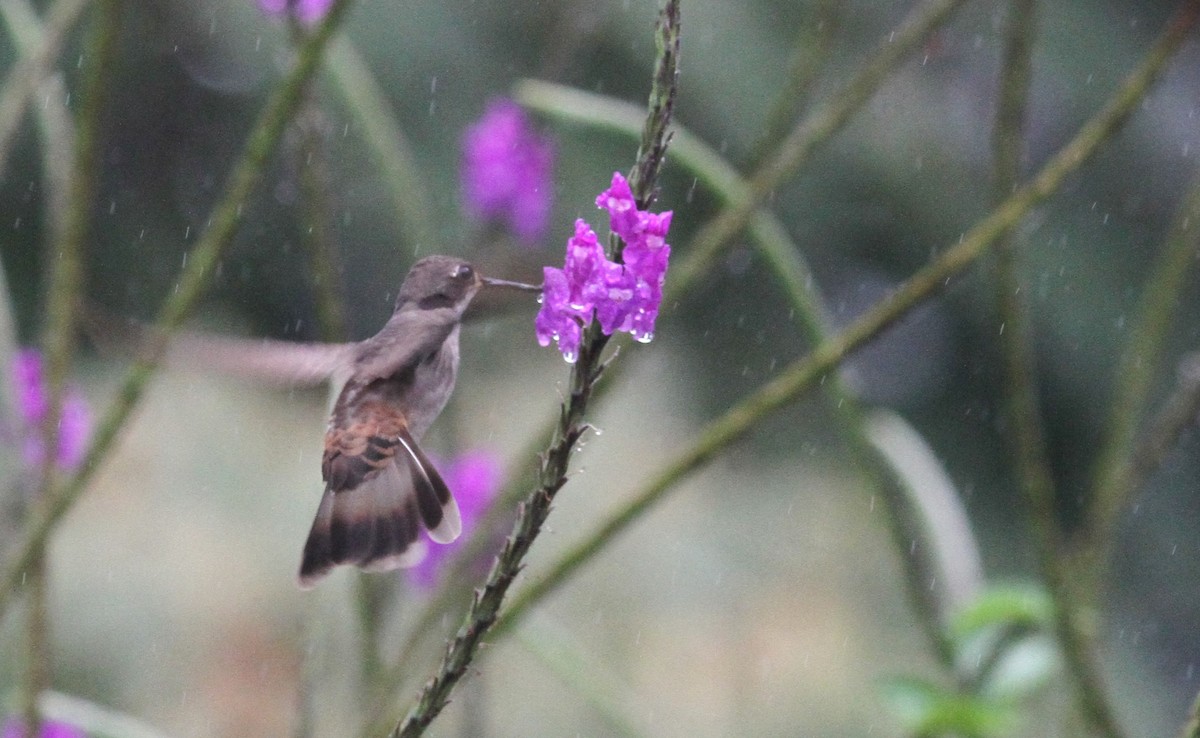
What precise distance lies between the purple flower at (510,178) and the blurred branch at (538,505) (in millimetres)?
1454

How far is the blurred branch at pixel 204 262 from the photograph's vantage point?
162 centimetres

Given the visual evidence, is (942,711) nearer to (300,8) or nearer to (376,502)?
(376,502)

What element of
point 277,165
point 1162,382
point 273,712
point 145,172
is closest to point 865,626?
point 1162,382

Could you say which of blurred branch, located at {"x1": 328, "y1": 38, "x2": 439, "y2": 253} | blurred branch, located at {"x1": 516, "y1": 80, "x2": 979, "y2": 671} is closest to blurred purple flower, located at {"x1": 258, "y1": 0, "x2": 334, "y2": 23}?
blurred branch, located at {"x1": 328, "y1": 38, "x2": 439, "y2": 253}

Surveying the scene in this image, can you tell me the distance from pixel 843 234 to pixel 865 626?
1.25m

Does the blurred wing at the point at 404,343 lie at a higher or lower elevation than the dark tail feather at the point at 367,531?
higher

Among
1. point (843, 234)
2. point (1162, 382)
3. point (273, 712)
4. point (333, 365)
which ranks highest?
point (843, 234)

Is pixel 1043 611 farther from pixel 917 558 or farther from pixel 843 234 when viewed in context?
pixel 843 234

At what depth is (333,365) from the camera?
1376mm

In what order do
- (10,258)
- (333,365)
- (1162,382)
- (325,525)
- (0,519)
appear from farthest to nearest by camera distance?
(10,258) → (1162,382) → (0,519) → (333,365) → (325,525)

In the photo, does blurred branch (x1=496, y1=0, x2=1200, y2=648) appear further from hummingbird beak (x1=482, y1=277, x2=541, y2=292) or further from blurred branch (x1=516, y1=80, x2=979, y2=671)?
hummingbird beak (x1=482, y1=277, x2=541, y2=292)

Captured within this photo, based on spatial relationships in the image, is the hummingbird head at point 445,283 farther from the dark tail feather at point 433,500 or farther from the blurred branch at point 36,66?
the blurred branch at point 36,66

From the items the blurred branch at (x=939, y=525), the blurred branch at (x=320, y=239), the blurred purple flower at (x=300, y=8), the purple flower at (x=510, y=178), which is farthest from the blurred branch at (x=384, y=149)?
the blurred branch at (x=939, y=525)

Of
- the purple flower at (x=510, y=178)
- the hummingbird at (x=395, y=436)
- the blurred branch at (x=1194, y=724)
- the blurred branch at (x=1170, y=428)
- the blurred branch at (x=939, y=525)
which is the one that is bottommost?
the blurred branch at (x=1194, y=724)
